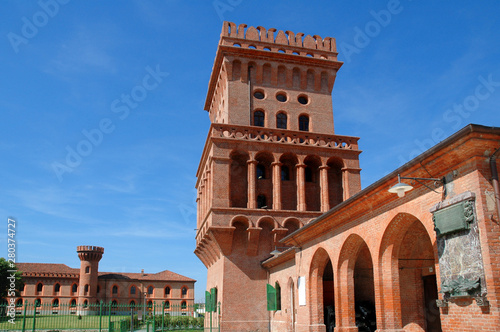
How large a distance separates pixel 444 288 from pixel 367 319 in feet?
34.1

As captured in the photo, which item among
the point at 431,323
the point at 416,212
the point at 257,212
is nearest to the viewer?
the point at 416,212

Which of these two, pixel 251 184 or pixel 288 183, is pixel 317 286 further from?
pixel 288 183

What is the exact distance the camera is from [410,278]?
53.5 feet

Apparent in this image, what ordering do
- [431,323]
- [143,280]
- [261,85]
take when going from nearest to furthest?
[431,323], [261,85], [143,280]

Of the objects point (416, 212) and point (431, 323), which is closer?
point (416, 212)

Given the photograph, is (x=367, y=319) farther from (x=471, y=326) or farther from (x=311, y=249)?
(x=471, y=326)

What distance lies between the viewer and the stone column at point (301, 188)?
2980 centimetres

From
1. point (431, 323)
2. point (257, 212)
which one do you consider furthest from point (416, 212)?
point (257, 212)

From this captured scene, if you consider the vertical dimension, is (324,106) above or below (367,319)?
above

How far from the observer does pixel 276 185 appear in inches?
1175

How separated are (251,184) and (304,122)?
7.07 m

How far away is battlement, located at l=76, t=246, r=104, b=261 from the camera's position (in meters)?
77.8

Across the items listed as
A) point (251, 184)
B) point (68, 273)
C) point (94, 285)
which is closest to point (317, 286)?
point (251, 184)

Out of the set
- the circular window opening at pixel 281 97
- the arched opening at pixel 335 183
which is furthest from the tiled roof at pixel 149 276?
the arched opening at pixel 335 183
